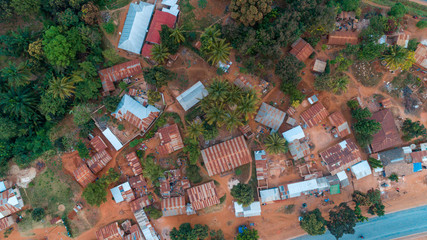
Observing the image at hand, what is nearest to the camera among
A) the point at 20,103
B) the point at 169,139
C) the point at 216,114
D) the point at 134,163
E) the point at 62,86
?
the point at 216,114

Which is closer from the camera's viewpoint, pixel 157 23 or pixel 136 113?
pixel 136 113

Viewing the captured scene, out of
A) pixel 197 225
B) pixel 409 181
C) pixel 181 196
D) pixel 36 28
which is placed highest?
pixel 36 28

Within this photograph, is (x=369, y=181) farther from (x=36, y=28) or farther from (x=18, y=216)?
(x=36, y=28)

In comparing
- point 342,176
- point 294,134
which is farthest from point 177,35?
point 342,176

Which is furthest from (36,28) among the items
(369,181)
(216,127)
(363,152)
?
(369,181)

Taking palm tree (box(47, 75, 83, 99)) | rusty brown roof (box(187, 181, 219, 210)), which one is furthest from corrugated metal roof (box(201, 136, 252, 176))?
palm tree (box(47, 75, 83, 99))

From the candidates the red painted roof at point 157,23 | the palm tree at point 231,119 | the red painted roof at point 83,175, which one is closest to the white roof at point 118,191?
the red painted roof at point 83,175

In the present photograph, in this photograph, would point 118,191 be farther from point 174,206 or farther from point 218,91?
point 218,91
